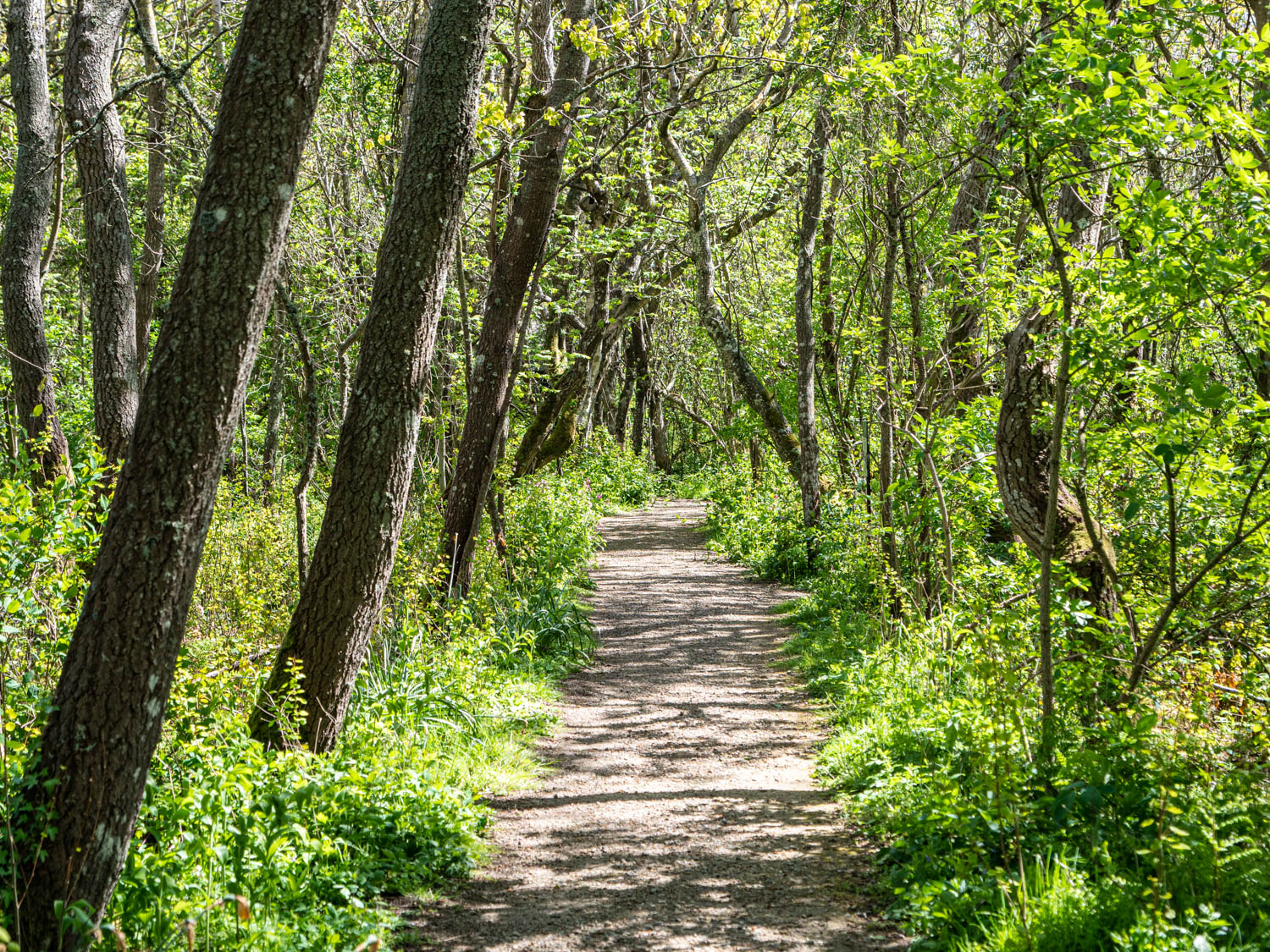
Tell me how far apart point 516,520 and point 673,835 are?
7519 mm

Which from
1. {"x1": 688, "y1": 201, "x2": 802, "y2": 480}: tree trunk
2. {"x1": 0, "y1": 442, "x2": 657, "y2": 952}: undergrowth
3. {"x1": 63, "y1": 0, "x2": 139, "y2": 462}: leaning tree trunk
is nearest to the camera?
{"x1": 0, "y1": 442, "x2": 657, "y2": 952}: undergrowth

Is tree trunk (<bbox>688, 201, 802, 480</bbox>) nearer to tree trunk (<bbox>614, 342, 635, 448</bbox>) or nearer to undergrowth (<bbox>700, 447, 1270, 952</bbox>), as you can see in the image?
undergrowth (<bbox>700, 447, 1270, 952</bbox>)

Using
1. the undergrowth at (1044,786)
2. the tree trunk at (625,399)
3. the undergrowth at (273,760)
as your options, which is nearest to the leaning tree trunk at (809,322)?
the undergrowth at (1044,786)

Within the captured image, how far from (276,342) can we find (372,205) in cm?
655

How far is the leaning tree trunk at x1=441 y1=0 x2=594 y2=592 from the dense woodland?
1.4 inches

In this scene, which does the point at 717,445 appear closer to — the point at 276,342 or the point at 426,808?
the point at 276,342

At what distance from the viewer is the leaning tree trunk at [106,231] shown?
27.5 feet

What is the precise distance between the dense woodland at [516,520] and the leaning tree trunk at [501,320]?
1.4 inches

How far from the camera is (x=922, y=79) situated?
6.09 meters

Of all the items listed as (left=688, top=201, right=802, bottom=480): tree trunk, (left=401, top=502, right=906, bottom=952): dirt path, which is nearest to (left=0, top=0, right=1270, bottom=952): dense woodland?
(left=401, top=502, right=906, bottom=952): dirt path

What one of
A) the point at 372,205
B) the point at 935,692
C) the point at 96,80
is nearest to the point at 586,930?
the point at 935,692

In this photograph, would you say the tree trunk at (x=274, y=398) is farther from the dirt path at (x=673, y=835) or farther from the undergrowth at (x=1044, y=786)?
the undergrowth at (x=1044, y=786)

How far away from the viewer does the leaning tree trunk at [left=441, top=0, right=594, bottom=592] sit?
859cm

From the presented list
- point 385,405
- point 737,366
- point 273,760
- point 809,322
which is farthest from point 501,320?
point 737,366
